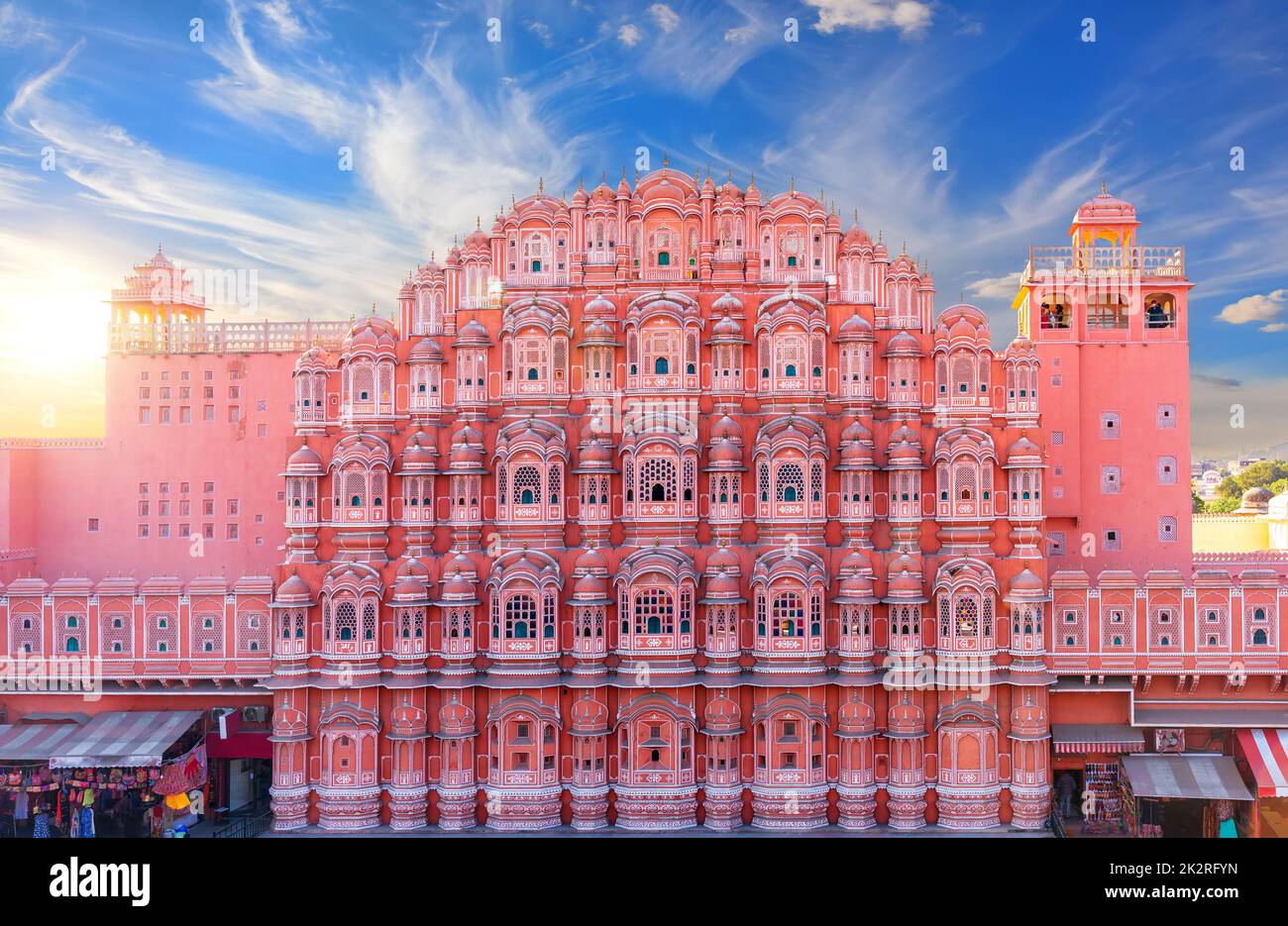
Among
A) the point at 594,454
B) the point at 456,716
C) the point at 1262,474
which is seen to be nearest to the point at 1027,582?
the point at 594,454

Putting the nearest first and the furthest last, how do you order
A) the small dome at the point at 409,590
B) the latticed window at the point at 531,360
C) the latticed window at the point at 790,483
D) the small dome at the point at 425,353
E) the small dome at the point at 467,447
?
the small dome at the point at 409,590 < the latticed window at the point at 790,483 < the small dome at the point at 467,447 < the latticed window at the point at 531,360 < the small dome at the point at 425,353

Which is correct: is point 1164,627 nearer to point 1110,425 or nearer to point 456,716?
point 1110,425

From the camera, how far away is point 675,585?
86.1ft

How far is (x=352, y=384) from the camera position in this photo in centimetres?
2823

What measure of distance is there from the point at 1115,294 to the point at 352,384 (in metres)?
25.8

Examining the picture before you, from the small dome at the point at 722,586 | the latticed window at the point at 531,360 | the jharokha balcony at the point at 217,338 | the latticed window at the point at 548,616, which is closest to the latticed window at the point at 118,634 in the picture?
the jharokha balcony at the point at 217,338

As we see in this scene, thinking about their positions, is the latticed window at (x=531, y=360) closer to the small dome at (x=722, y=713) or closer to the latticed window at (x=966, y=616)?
A: the small dome at (x=722, y=713)

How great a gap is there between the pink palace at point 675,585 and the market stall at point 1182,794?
0.60 meters

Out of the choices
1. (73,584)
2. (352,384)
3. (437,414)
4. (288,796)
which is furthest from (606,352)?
(73,584)

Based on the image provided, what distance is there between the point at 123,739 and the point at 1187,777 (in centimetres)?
3111

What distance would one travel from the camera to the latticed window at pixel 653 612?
26.5m

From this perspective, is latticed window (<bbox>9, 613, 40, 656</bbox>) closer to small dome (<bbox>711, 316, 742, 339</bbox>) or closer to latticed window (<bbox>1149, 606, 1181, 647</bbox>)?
small dome (<bbox>711, 316, 742, 339</bbox>)

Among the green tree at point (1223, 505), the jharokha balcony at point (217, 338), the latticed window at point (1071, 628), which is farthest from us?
the green tree at point (1223, 505)

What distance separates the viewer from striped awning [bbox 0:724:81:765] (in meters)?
27.5
